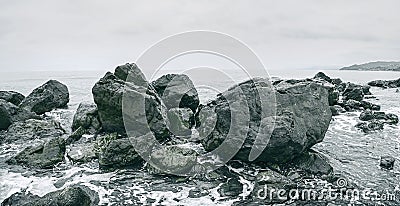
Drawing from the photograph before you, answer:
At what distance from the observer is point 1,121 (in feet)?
66.4

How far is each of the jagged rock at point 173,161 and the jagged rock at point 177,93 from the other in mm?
9246

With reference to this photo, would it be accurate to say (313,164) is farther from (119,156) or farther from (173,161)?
(119,156)

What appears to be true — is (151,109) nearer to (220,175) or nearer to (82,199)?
(220,175)

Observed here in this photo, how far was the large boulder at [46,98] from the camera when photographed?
25.5m

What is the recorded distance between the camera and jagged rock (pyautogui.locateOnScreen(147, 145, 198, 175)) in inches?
522

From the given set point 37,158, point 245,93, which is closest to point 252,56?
point 245,93

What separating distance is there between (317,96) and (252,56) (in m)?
3.74

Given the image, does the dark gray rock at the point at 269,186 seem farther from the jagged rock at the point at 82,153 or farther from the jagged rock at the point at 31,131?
the jagged rock at the point at 31,131

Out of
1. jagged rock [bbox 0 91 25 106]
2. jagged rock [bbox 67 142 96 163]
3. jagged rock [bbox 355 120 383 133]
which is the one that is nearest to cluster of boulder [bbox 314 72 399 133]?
jagged rock [bbox 355 120 383 133]

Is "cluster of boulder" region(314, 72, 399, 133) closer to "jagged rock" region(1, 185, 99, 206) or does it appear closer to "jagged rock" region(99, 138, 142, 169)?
"jagged rock" region(99, 138, 142, 169)

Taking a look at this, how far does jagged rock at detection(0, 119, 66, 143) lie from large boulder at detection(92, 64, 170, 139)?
3.59m

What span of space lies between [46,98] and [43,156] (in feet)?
44.9

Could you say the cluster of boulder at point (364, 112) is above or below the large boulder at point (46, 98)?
below

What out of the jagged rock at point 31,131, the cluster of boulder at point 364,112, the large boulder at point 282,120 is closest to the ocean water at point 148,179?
the jagged rock at point 31,131
